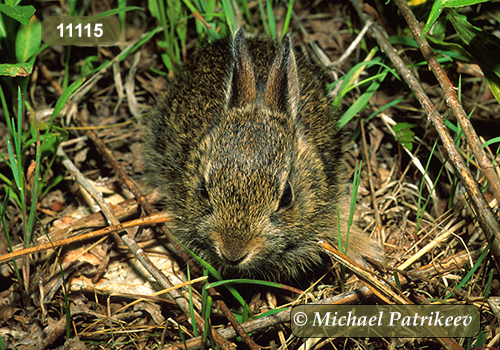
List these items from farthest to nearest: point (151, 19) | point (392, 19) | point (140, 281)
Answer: point (151, 19)
point (392, 19)
point (140, 281)

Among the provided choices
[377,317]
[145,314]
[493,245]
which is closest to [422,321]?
[377,317]

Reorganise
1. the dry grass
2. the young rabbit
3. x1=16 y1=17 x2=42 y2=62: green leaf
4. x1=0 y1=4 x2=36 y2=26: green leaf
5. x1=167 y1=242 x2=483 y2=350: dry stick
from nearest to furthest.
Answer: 1. x1=167 y1=242 x2=483 y2=350: dry stick
2. the young rabbit
3. x1=0 y1=4 x2=36 y2=26: green leaf
4. the dry grass
5. x1=16 y1=17 x2=42 y2=62: green leaf

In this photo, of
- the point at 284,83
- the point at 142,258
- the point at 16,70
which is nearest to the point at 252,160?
the point at 284,83

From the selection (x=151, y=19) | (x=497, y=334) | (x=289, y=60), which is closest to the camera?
(x=497, y=334)

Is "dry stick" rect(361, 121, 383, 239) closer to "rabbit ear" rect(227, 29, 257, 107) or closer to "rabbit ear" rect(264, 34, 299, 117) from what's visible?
"rabbit ear" rect(264, 34, 299, 117)

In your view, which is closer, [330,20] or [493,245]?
[493,245]

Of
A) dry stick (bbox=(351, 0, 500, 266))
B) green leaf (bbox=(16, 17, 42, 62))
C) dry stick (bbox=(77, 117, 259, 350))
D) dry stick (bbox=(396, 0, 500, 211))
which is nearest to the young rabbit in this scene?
dry stick (bbox=(77, 117, 259, 350))

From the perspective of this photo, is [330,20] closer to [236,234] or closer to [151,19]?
[151,19]
